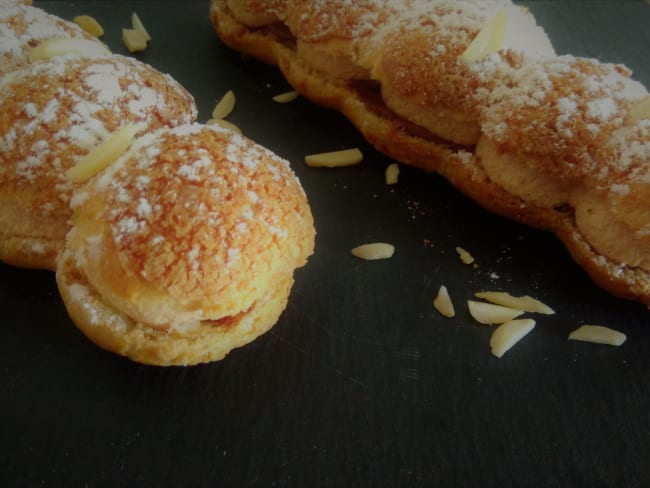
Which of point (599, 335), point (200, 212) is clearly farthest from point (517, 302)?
point (200, 212)

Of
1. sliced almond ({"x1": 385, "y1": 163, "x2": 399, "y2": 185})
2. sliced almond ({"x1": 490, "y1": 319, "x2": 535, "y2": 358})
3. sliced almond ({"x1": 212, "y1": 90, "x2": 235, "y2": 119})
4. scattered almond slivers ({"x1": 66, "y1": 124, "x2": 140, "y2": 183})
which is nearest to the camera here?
scattered almond slivers ({"x1": 66, "y1": 124, "x2": 140, "y2": 183})

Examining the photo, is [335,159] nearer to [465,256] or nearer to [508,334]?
[465,256]

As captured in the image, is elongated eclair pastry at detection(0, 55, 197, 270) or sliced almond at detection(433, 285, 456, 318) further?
sliced almond at detection(433, 285, 456, 318)

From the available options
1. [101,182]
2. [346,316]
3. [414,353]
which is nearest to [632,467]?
[414,353]

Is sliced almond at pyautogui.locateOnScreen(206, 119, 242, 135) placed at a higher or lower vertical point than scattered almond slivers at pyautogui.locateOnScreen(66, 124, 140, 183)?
lower

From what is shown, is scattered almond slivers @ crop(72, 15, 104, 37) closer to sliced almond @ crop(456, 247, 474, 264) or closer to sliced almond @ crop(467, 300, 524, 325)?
sliced almond @ crop(456, 247, 474, 264)

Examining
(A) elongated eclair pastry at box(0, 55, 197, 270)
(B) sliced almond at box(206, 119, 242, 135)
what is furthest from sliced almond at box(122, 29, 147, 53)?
(A) elongated eclair pastry at box(0, 55, 197, 270)

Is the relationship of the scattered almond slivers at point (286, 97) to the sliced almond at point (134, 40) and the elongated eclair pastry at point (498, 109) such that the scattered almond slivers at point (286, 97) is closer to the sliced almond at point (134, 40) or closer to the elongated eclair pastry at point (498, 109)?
the elongated eclair pastry at point (498, 109)
